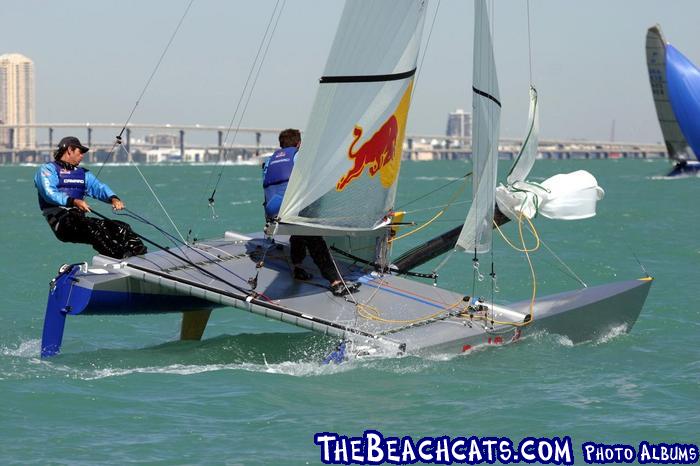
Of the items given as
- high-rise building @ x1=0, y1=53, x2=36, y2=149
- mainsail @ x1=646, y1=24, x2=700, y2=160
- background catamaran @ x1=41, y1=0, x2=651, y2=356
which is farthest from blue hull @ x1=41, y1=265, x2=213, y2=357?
high-rise building @ x1=0, y1=53, x2=36, y2=149

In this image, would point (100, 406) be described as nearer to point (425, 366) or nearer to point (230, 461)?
point (230, 461)

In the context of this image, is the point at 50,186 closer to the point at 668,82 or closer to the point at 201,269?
the point at 201,269

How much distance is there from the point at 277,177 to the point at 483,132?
5.21 ft

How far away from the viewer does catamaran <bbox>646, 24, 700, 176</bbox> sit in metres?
38.0

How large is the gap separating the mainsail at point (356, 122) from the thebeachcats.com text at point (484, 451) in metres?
2.18

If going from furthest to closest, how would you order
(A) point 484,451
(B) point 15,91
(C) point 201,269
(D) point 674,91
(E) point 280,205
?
(B) point 15,91
(D) point 674,91
(E) point 280,205
(C) point 201,269
(A) point 484,451

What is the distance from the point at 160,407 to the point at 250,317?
390 centimetres

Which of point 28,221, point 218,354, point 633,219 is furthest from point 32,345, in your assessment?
point 633,219

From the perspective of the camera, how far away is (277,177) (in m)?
8.71

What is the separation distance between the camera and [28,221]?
80.4 ft

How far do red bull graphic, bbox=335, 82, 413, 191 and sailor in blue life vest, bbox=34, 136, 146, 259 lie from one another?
5.32ft

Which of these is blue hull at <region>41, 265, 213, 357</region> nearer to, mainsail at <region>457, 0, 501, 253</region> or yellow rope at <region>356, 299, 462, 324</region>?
yellow rope at <region>356, 299, 462, 324</region>

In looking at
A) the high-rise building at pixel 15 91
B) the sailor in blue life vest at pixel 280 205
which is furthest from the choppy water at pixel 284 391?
the high-rise building at pixel 15 91

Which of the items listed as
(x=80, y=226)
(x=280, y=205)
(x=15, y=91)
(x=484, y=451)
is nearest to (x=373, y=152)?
(x=280, y=205)
